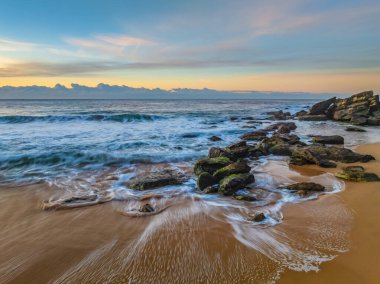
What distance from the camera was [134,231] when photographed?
4715 mm

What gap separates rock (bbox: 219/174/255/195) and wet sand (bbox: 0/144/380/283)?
1.07 meters

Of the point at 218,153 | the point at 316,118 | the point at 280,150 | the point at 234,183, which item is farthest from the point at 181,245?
the point at 316,118

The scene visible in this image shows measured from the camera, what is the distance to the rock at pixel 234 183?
21.9 ft

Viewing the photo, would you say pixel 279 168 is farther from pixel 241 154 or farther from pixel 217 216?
→ pixel 217 216

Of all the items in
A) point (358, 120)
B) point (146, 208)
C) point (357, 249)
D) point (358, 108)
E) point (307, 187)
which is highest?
point (358, 108)

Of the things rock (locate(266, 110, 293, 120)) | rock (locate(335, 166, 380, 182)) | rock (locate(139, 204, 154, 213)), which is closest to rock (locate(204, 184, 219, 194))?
rock (locate(139, 204, 154, 213))

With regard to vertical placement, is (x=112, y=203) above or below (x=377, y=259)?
below

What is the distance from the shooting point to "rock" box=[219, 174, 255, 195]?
667cm

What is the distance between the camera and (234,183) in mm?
6828

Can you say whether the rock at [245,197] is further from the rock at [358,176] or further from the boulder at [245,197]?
the rock at [358,176]

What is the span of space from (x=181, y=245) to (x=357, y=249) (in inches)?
107

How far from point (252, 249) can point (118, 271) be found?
6.63ft

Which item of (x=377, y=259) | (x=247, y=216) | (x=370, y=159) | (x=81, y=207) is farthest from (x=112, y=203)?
(x=370, y=159)

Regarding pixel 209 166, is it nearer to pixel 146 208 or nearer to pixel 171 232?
pixel 146 208
